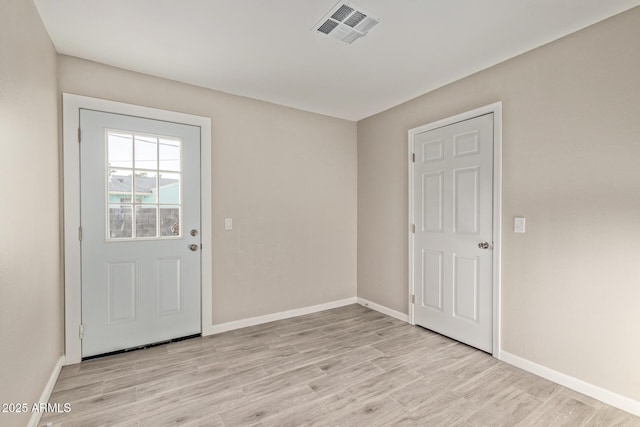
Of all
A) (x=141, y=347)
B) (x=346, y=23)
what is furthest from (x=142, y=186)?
(x=346, y=23)

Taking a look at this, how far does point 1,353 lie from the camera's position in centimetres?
137

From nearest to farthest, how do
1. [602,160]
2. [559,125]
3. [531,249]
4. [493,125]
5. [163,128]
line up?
[602,160]
[559,125]
[531,249]
[493,125]
[163,128]

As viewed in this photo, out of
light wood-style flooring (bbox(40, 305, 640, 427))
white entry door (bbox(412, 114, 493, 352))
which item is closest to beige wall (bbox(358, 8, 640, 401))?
white entry door (bbox(412, 114, 493, 352))

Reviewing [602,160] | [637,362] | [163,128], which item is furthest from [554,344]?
[163,128]

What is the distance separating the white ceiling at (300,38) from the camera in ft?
6.43

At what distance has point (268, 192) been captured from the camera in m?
3.58

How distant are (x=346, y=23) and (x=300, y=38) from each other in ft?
1.24

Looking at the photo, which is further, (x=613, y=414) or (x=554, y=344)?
(x=554, y=344)

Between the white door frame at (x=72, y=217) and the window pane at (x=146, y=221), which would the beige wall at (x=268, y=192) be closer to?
the white door frame at (x=72, y=217)

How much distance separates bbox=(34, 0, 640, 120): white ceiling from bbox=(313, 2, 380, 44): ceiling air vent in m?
0.05

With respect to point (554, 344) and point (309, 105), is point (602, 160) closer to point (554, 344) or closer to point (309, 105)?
point (554, 344)

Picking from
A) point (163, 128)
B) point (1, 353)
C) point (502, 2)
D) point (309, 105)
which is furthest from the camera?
point (309, 105)

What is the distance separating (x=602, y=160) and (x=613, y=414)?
1.66m

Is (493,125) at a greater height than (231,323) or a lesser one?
greater
